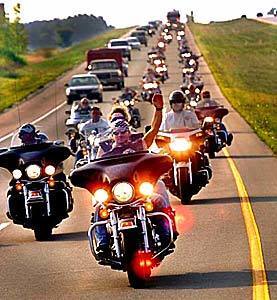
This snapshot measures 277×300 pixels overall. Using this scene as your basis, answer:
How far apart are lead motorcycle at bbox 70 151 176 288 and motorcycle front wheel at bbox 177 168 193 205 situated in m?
6.98

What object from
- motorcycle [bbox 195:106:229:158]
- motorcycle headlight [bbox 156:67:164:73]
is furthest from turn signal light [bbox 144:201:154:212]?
motorcycle headlight [bbox 156:67:164:73]

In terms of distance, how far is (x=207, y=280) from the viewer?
11.5m

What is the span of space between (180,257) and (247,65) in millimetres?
77119

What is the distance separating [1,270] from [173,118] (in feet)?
→ 21.8

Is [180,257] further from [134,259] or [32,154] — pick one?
[32,154]

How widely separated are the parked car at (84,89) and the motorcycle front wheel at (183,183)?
40.0 meters

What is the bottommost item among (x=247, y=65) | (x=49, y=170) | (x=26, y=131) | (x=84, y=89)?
(x=247, y=65)

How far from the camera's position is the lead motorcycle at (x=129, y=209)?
1110 cm

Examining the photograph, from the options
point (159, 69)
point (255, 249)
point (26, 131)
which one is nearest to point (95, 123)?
point (26, 131)

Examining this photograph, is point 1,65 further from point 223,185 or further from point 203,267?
point 203,267

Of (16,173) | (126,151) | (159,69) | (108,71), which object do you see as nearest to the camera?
(126,151)

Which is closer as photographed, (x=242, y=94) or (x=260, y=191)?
(x=260, y=191)

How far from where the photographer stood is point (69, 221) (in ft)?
56.9

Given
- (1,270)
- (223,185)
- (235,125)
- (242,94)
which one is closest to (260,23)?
(242,94)
